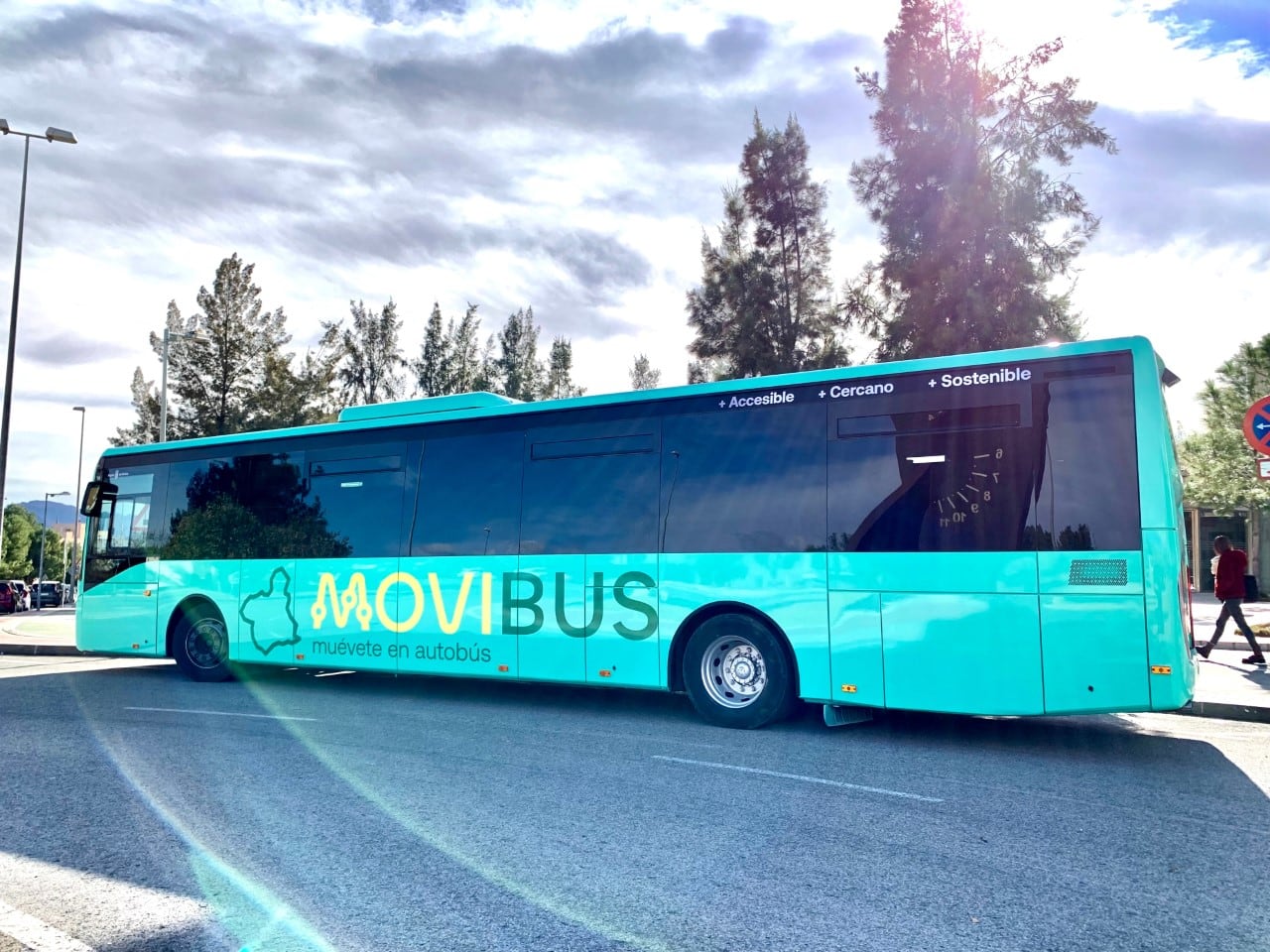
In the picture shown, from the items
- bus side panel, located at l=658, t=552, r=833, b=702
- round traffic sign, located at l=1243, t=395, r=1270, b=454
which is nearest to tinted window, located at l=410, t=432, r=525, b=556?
bus side panel, located at l=658, t=552, r=833, b=702

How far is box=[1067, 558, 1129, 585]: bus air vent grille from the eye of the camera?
7453 mm

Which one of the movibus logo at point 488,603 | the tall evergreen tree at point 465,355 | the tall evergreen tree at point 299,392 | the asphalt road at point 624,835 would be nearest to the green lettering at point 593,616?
the movibus logo at point 488,603

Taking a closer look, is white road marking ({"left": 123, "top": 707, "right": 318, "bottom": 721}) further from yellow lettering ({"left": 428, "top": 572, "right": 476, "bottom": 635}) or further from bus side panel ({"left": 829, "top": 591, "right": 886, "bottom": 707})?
bus side panel ({"left": 829, "top": 591, "right": 886, "bottom": 707})

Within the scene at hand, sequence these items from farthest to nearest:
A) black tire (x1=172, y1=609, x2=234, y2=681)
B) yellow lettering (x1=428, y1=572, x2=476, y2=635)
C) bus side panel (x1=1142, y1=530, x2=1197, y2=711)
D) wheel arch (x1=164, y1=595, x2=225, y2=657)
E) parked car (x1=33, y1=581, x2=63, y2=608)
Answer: parked car (x1=33, y1=581, x2=63, y2=608), wheel arch (x1=164, y1=595, x2=225, y2=657), black tire (x1=172, y1=609, x2=234, y2=681), yellow lettering (x1=428, y1=572, x2=476, y2=635), bus side panel (x1=1142, y1=530, x2=1197, y2=711)

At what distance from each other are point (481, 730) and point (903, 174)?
859 inches

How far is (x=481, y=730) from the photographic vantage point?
8773 millimetres

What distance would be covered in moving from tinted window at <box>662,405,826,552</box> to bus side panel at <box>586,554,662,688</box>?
429 millimetres

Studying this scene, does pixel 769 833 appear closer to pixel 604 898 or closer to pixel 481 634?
pixel 604 898

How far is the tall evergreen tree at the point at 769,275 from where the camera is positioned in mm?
29737

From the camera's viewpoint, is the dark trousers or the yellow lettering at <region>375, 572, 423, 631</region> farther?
the dark trousers

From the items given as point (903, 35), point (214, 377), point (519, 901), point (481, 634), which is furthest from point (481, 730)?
point (214, 377)

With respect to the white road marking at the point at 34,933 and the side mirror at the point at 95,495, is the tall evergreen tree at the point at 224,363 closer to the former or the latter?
the side mirror at the point at 95,495

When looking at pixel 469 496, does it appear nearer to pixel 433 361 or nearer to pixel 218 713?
pixel 218 713

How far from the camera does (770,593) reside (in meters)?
8.83
